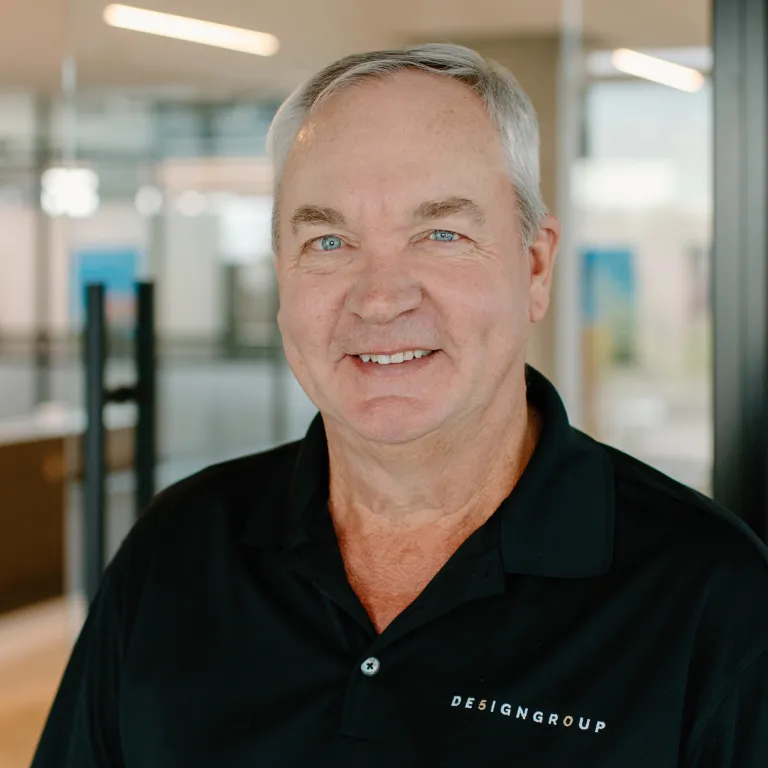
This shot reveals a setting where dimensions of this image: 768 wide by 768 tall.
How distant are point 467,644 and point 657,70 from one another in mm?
1508

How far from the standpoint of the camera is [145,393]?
7.73ft

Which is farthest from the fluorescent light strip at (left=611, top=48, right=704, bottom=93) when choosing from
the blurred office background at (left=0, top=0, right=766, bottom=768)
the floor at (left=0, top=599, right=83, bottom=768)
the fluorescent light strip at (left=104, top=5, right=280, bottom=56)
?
the floor at (left=0, top=599, right=83, bottom=768)

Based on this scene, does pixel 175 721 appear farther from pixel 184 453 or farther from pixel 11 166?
pixel 11 166

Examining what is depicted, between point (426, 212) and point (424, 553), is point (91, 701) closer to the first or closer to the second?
point (424, 553)

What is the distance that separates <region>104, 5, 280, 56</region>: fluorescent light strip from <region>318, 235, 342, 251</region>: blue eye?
155cm

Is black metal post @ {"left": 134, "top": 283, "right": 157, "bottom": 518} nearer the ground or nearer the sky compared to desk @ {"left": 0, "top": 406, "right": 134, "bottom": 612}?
nearer the sky

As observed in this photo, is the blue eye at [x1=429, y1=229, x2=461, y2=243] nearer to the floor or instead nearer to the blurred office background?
the blurred office background

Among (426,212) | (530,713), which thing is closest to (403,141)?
(426,212)

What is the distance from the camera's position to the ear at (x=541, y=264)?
136 cm

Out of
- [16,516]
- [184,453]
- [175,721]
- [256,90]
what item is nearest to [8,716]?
[16,516]

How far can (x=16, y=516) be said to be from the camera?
4.14m

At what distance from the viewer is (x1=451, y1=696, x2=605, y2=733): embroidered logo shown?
1.10m

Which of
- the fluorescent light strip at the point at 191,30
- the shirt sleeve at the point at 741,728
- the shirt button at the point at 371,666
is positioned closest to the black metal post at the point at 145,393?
the fluorescent light strip at the point at 191,30

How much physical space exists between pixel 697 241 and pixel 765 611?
1251mm
